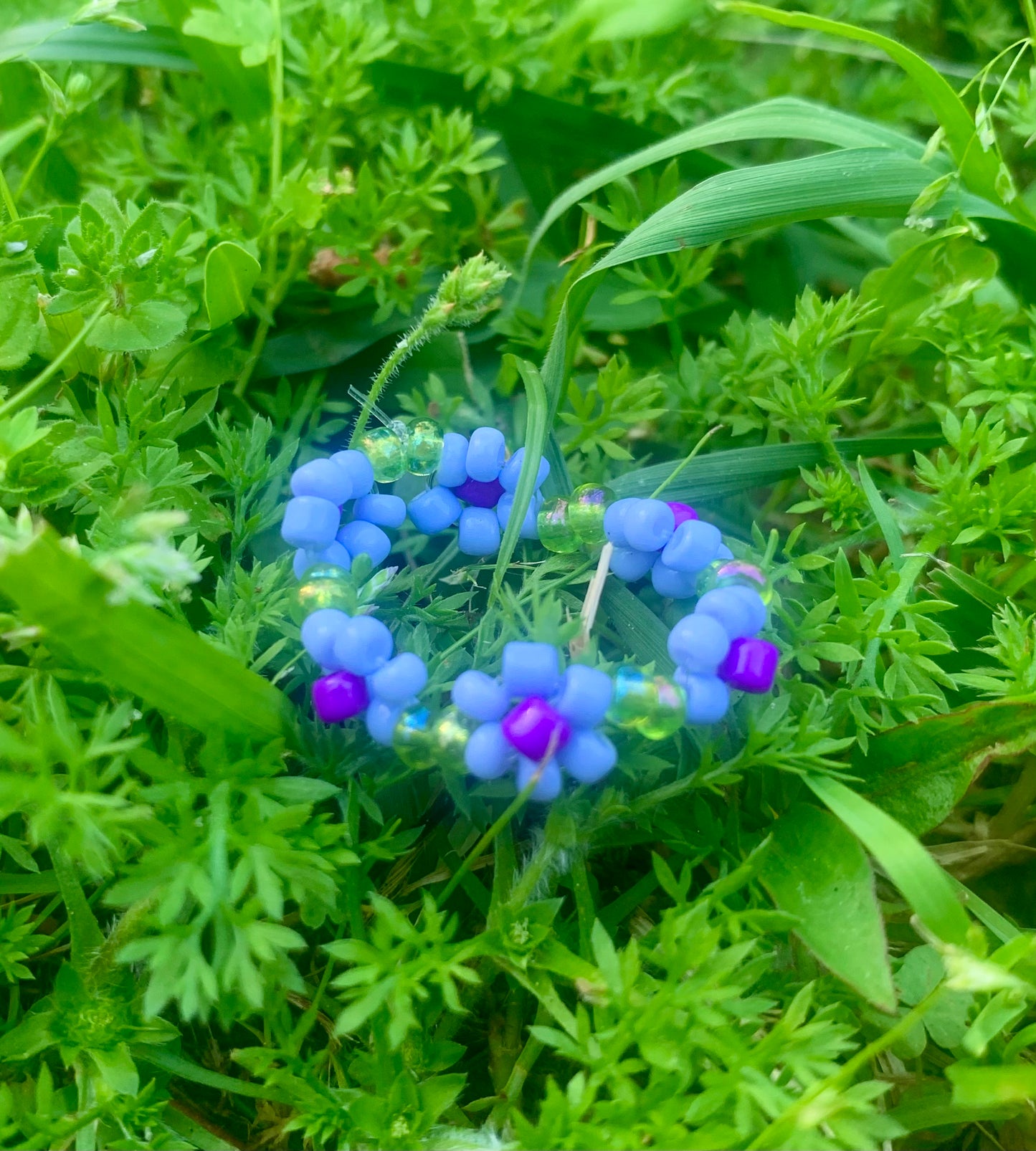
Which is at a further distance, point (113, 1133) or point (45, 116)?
point (45, 116)

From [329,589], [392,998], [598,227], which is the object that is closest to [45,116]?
[598,227]

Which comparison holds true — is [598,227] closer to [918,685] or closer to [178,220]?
[178,220]

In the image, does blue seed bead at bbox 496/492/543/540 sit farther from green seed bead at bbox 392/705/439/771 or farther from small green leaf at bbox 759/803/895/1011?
small green leaf at bbox 759/803/895/1011

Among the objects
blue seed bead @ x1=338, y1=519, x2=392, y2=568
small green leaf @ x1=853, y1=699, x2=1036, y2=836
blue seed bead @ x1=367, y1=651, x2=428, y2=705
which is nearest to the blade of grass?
small green leaf @ x1=853, y1=699, x2=1036, y2=836

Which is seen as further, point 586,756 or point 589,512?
point 589,512

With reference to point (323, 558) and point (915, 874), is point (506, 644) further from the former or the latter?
point (915, 874)

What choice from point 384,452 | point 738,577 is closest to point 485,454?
point 384,452

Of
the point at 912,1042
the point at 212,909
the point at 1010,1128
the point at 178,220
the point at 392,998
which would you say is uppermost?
the point at 178,220
